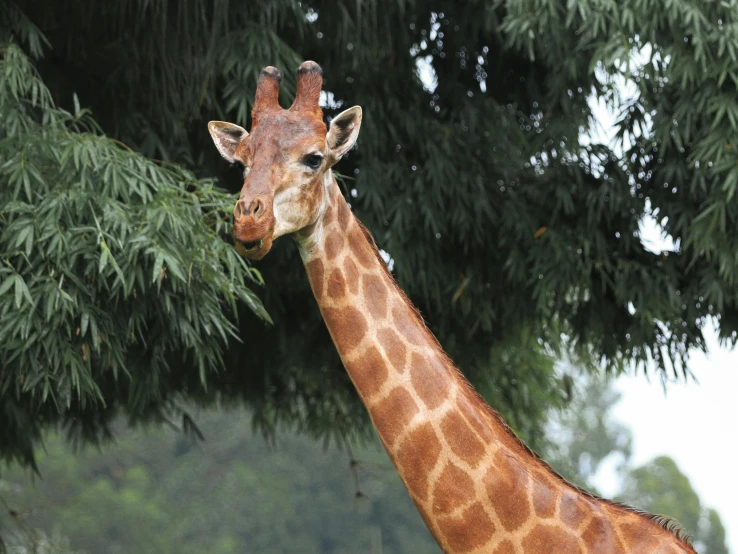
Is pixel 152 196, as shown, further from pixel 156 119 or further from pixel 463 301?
pixel 463 301

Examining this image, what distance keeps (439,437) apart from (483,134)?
3718mm

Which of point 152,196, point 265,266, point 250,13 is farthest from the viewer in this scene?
point 265,266

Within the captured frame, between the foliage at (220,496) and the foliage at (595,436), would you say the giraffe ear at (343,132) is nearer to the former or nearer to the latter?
the foliage at (220,496)

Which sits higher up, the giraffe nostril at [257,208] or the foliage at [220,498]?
the giraffe nostril at [257,208]

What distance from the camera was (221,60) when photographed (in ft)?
18.4

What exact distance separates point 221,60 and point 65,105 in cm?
102

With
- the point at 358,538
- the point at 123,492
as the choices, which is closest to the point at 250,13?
the point at 123,492

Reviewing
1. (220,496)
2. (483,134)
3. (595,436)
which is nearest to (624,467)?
(595,436)

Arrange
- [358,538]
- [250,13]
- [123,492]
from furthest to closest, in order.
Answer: [358,538], [123,492], [250,13]

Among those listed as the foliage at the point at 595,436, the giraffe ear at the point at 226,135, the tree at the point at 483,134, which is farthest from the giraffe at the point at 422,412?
the foliage at the point at 595,436

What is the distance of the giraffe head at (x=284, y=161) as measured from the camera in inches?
110

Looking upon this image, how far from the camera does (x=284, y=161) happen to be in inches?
117

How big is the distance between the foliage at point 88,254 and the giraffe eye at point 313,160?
1.49 metres

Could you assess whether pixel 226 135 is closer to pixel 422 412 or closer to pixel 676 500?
pixel 422 412
